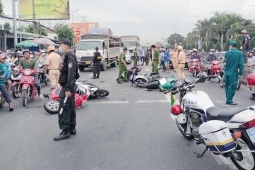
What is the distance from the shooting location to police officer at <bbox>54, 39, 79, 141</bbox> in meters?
6.33

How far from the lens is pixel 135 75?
15.2 m

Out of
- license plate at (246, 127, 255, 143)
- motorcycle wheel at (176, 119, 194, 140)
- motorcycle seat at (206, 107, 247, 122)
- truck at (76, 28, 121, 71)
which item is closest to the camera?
license plate at (246, 127, 255, 143)

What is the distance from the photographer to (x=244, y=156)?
4.40 meters

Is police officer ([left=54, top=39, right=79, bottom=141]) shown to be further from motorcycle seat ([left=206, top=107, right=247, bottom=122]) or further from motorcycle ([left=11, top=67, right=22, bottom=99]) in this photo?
motorcycle ([left=11, top=67, right=22, bottom=99])

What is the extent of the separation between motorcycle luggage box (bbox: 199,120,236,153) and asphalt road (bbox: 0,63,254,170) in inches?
22.2

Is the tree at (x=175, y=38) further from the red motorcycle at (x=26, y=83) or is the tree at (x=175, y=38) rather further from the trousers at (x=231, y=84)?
the trousers at (x=231, y=84)

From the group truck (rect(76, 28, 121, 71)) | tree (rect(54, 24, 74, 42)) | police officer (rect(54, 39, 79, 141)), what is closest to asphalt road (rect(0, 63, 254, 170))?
police officer (rect(54, 39, 79, 141))

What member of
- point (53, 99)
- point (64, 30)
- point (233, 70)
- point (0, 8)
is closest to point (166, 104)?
point (233, 70)

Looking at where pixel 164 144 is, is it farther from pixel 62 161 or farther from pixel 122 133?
pixel 62 161

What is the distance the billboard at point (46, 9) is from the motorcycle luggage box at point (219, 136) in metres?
35.7

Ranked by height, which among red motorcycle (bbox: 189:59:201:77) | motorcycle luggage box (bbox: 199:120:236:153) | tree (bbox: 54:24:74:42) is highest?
tree (bbox: 54:24:74:42)

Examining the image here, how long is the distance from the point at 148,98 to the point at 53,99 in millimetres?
3501

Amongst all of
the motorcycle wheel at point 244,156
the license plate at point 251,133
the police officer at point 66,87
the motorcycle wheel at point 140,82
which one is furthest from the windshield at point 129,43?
the license plate at point 251,133

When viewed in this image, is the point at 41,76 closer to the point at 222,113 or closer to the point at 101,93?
the point at 101,93
